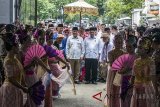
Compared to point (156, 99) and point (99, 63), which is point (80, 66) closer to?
point (99, 63)

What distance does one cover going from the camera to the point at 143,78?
7316 mm

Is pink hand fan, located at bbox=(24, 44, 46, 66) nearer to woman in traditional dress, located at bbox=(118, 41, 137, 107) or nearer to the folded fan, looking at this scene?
the folded fan

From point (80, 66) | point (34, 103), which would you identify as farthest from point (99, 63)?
point (34, 103)

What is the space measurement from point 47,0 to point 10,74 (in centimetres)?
4163

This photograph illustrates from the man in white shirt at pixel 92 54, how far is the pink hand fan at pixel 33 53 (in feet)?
22.9

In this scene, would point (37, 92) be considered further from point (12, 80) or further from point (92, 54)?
point (92, 54)

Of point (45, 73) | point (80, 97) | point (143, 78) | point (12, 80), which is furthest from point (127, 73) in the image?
point (80, 97)

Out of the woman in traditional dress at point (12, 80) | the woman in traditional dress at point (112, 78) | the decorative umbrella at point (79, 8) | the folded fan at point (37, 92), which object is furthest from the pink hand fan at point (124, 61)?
the decorative umbrella at point (79, 8)

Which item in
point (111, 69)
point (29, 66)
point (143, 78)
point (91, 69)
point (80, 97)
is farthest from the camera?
point (91, 69)

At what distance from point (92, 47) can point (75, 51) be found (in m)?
0.63

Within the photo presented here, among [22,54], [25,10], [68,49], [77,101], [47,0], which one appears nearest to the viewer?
[22,54]

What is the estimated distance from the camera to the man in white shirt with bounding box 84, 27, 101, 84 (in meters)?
15.9

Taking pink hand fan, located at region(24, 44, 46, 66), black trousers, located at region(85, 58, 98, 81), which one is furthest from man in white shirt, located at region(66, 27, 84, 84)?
pink hand fan, located at region(24, 44, 46, 66)

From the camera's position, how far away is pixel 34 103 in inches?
309
